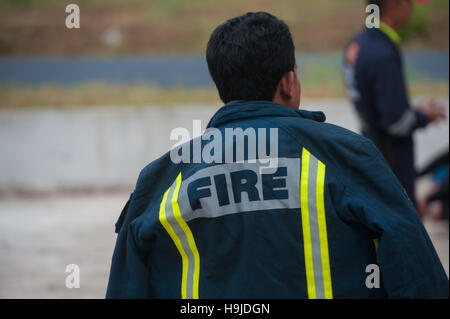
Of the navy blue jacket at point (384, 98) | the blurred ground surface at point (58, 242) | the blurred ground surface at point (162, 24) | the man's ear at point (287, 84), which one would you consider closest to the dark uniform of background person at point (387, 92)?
the navy blue jacket at point (384, 98)

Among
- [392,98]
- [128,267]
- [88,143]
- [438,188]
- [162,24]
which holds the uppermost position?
[162,24]

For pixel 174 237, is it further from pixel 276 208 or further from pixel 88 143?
pixel 88 143

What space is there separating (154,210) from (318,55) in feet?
26.2

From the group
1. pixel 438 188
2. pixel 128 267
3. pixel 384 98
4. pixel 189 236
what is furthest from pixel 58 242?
pixel 189 236

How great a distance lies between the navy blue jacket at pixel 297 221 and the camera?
1660 mm

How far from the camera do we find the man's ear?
1.77 m

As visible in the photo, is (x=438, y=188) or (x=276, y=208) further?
(x=438, y=188)

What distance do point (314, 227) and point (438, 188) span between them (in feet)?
15.0

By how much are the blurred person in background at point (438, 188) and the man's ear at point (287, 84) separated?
4246 mm

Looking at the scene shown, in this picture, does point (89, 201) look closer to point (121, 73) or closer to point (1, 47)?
point (121, 73)

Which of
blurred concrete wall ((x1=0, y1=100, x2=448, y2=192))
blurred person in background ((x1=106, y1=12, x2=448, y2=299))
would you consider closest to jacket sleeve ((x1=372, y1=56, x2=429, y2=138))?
blurred person in background ((x1=106, y1=12, x2=448, y2=299))

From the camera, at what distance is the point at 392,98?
403 centimetres

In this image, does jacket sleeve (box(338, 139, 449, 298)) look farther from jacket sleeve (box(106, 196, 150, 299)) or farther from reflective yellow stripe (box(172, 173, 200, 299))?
jacket sleeve (box(106, 196, 150, 299))

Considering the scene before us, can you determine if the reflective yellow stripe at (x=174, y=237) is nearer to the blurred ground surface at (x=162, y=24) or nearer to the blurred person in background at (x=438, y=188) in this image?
the blurred person in background at (x=438, y=188)
